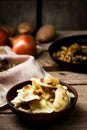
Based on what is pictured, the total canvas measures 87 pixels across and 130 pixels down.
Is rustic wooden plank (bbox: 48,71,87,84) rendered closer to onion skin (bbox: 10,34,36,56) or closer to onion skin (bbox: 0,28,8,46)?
onion skin (bbox: 10,34,36,56)

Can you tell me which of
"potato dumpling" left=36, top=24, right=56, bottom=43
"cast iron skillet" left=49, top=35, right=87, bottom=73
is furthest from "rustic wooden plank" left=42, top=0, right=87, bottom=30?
"cast iron skillet" left=49, top=35, right=87, bottom=73

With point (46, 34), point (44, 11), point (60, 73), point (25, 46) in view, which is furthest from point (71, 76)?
point (44, 11)

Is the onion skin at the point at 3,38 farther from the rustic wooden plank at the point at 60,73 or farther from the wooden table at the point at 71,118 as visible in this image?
the wooden table at the point at 71,118

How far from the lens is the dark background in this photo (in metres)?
2.57

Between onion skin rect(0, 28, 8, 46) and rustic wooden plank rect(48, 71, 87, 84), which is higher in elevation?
onion skin rect(0, 28, 8, 46)

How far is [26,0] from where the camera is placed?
2551 mm

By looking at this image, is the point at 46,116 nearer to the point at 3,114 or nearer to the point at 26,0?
the point at 3,114

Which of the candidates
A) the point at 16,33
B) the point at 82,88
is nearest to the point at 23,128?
the point at 82,88

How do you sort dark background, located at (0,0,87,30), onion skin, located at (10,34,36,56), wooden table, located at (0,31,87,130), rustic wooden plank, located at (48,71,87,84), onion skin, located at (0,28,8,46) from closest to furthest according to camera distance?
wooden table, located at (0,31,87,130) → rustic wooden plank, located at (48,71,87,84) → onion skin, located at (10,34,36,56) → onion skin, located at (0,28,8,46) → dark background, located at (0,0,87,30)

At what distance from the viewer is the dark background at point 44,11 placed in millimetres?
2568

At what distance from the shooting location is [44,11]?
8.52 feet

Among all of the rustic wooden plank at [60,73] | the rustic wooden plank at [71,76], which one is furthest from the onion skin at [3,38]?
the rustic wooden plank at [71,76]

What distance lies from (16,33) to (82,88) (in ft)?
2.46

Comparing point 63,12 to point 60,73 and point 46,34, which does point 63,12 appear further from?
point 60,73
